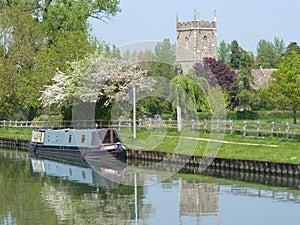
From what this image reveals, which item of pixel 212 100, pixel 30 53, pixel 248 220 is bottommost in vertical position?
pixel 248 220

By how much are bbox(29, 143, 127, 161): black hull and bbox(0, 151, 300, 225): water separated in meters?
3.35

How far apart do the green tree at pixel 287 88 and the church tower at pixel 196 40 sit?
1887 inches

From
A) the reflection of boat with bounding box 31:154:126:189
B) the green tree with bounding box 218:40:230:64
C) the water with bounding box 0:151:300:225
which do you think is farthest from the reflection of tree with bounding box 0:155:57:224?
the green tree with bounding box 218:40:230:64

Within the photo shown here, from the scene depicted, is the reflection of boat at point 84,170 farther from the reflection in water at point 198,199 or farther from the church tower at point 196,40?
the church tower at point 196,40

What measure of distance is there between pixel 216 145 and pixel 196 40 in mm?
70305

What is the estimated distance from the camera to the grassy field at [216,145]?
36438 millimetres

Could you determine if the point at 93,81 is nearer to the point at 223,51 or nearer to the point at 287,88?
the point at 287,88

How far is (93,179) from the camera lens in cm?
3628

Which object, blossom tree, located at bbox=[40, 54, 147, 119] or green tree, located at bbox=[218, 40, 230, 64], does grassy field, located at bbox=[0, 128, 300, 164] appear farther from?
green tree, located at bbox=[218, 40, 230, 64]

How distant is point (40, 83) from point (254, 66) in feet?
171

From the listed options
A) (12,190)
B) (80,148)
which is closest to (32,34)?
(80,148)

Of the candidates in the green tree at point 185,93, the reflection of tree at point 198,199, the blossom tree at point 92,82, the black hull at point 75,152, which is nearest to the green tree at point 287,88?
the green tree at point 185,93

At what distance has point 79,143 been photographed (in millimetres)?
46250

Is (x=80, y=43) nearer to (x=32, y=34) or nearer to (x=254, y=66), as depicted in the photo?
(x=32, y=34)
